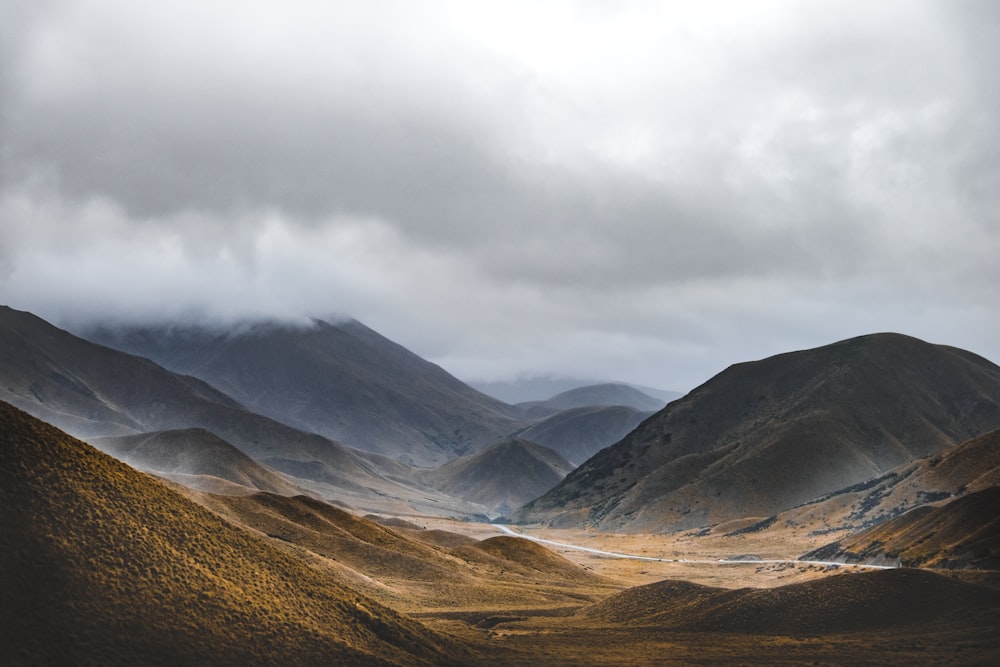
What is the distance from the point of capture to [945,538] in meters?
71.8

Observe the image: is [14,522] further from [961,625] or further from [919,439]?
[919,439]

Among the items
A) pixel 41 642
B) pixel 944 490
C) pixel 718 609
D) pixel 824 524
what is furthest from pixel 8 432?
pixel 824 524

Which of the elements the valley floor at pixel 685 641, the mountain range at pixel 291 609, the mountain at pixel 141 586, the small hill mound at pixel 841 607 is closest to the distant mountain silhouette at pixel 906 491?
the small hill mound at pixel 841 607

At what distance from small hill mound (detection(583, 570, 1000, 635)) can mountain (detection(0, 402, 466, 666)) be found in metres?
21.3

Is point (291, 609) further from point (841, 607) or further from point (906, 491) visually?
point (906, 491)

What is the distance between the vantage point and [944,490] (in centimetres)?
11912

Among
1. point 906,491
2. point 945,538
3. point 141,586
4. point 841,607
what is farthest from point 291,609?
point 906,491

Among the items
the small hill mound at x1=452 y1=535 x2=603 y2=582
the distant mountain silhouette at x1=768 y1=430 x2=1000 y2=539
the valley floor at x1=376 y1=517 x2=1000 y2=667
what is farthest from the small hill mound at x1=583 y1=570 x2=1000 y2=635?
the distant mountain silhouette at x1=768 y1=430 x2=1000 y2=539

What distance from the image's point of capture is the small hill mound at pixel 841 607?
51.0 meters

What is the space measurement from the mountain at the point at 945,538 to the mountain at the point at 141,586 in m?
43.2

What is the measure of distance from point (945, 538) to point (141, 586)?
211ft

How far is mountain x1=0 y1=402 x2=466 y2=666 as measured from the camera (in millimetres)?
31688

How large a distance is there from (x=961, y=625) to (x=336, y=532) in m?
56.0

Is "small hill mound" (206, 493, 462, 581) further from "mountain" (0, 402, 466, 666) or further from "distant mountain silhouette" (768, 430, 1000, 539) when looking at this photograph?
"distant mountain silhouette" (768, 430, 1000, 539)
